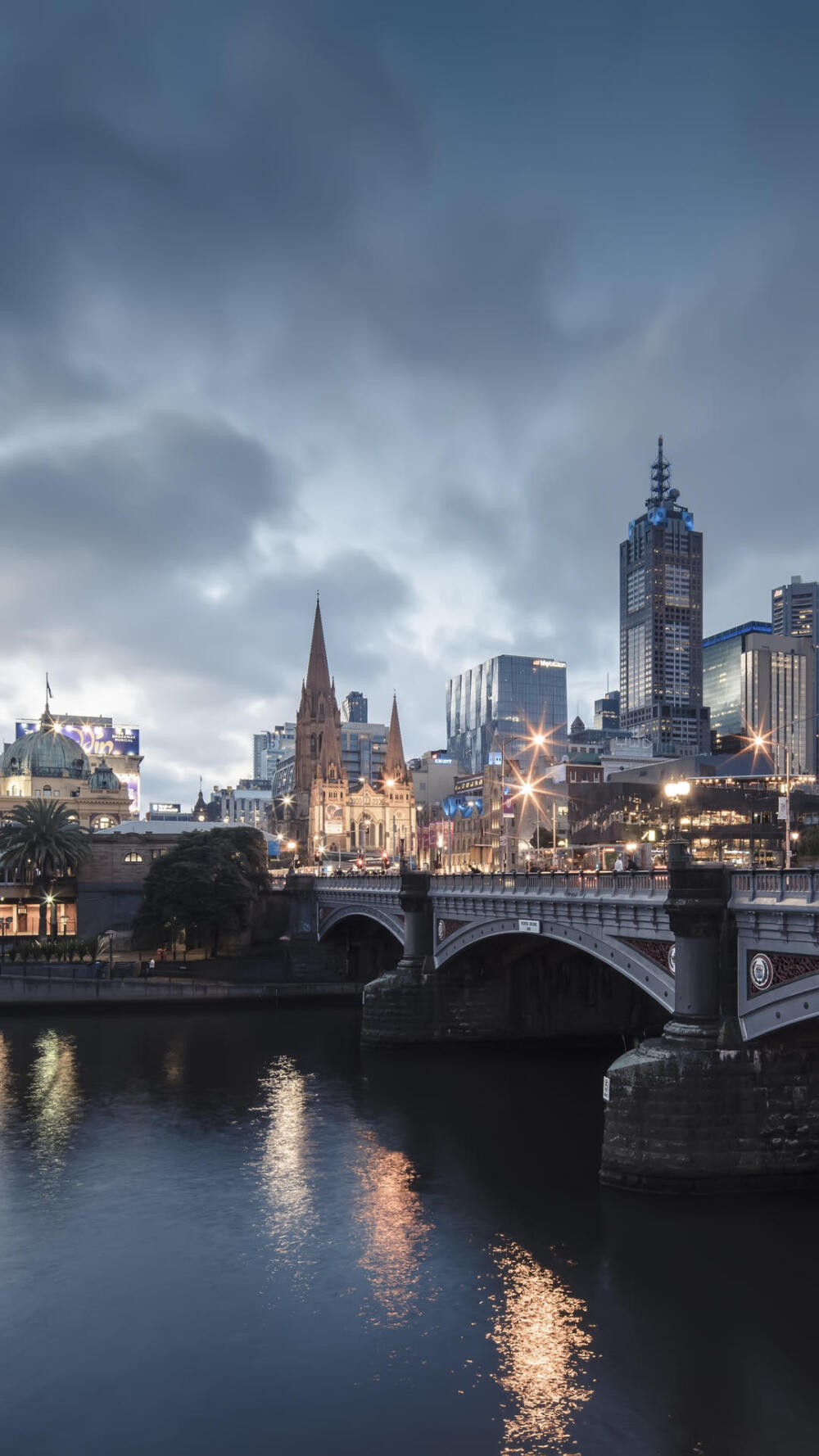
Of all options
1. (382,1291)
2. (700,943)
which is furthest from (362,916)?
(382,1291)

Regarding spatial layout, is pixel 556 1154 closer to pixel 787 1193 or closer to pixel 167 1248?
pixel 787 1193

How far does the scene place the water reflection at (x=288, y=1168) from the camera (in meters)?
34.8

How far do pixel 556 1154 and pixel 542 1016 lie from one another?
2292cm

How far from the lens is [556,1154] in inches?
1673

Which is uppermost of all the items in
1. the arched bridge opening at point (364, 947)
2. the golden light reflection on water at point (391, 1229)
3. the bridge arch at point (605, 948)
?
the bridge arch at point (605, 948)

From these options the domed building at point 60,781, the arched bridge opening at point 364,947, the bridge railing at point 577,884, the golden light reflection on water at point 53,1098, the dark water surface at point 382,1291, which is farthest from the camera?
the domed building at point 60,781

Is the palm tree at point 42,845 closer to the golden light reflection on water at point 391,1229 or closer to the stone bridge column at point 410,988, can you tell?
the stone bridge column at point 410,988

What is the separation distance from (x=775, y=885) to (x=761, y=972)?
2.67 metres

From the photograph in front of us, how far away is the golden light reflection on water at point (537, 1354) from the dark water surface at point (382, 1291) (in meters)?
0.07

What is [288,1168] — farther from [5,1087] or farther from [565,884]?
[5,1087]

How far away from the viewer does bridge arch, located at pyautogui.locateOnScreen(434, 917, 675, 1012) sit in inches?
1529

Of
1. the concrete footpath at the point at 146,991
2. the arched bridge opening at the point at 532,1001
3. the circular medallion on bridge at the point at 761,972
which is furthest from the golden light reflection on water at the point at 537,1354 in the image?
the concrete footpath at the point at 146,991

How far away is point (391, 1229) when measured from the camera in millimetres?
35531

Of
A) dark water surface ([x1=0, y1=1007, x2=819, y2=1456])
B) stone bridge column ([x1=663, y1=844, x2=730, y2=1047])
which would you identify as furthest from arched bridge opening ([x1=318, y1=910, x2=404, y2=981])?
stone bridge column ([x1=663, y1=844, x2=730, y2=1047])
